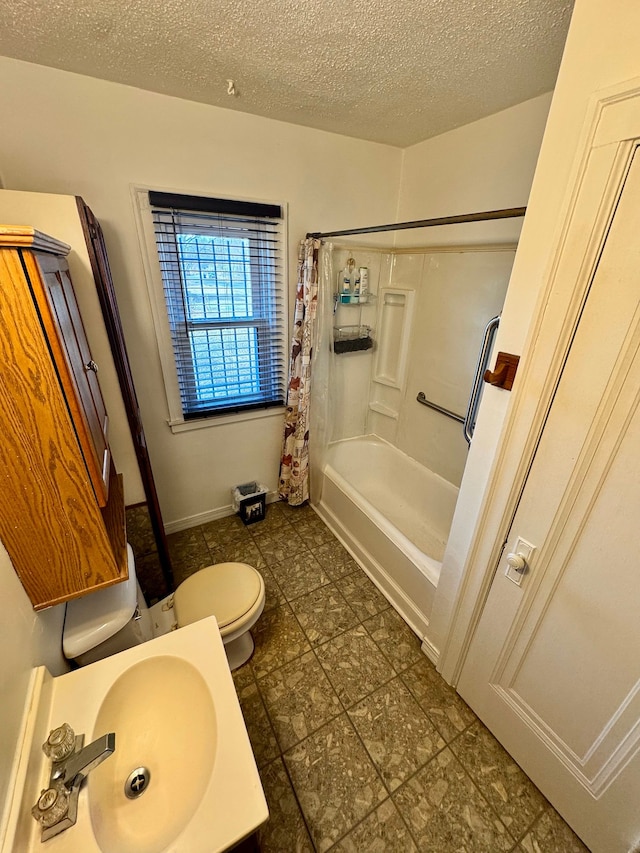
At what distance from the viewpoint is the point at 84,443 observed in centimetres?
85

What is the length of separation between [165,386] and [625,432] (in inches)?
82.8

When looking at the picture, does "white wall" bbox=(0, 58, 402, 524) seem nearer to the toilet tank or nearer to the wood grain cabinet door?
the wood grain cabinet door

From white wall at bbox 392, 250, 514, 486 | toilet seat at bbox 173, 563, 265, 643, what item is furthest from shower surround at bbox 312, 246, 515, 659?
toilet seat at bbox 173, 563, 265, 643

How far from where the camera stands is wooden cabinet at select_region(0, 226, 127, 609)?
0.71 metres

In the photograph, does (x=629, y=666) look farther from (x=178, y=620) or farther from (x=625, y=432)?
(x=178, y=620)

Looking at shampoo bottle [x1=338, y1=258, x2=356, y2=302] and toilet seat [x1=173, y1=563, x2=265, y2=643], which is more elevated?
shampoo bottle [x1=338, y1=258, x2=356, y2=302]

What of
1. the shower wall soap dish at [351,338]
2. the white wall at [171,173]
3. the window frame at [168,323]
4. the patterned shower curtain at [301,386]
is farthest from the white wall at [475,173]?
the window frame at [168,323]

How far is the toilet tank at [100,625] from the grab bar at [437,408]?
1.94 m

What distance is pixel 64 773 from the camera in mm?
696

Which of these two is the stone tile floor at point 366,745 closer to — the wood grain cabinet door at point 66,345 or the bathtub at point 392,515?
the bathtub at point 392,515

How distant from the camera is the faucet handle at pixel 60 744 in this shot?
718mm

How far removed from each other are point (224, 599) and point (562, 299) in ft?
5.44

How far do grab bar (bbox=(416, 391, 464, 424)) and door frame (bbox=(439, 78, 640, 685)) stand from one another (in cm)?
103

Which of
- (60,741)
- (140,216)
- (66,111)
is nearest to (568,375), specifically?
(60,741)
